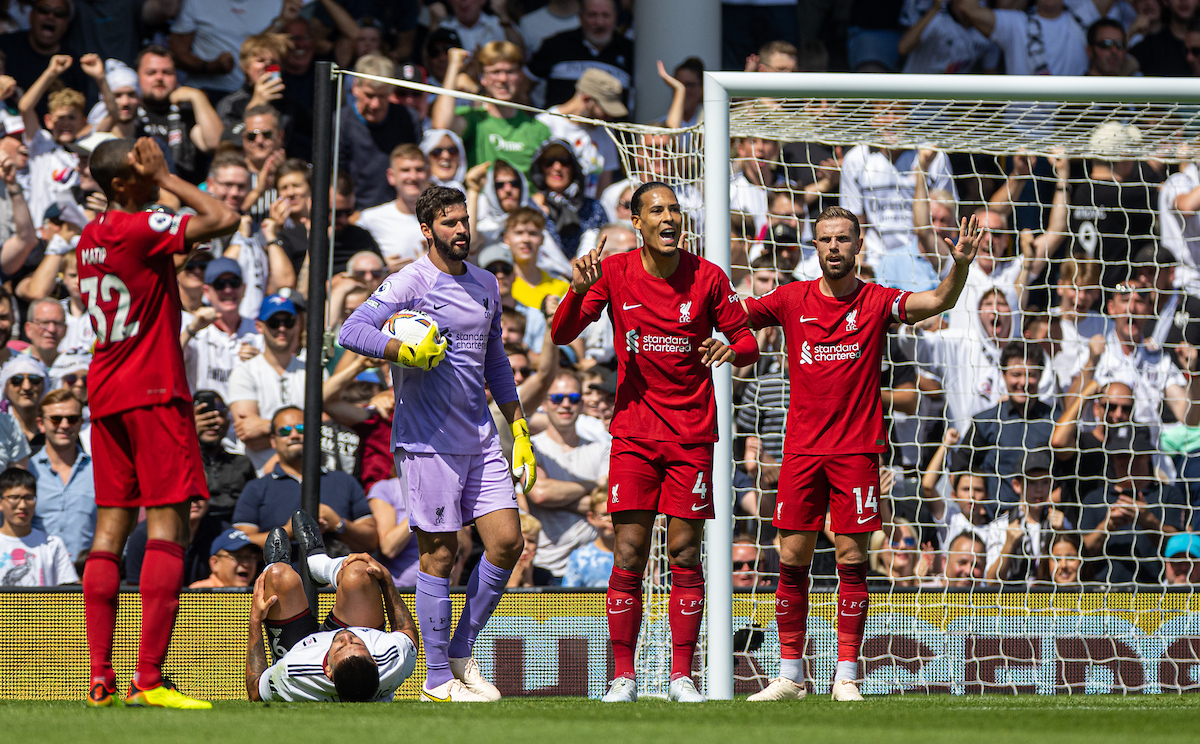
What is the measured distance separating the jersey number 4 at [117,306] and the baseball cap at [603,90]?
595 cm

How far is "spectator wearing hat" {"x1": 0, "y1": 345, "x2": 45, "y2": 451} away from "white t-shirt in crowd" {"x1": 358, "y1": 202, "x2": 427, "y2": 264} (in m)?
2.33

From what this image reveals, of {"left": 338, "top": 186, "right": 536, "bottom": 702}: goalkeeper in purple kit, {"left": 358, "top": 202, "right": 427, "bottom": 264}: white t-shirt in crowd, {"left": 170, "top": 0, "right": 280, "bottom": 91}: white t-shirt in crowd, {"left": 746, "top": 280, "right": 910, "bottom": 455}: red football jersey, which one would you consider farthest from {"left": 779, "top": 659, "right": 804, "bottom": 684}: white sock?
{"left": 170, "top": 0, "right": 280, "bottom": 91}: white t-shirt in crowd

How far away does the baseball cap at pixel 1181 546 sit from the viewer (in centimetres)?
803

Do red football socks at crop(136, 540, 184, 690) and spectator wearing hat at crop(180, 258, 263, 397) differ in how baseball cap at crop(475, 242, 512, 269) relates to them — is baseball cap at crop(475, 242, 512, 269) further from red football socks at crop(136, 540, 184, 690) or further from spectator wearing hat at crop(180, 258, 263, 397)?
red football socks at crop(136, 540, 184, 690)

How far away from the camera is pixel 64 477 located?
771cm

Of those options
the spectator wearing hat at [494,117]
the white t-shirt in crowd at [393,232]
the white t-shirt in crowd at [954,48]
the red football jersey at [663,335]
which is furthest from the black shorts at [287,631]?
the white t-shirt in crowd at [954,48]

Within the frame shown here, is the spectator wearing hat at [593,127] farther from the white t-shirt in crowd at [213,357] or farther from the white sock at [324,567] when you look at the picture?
the white sock at [324,567]

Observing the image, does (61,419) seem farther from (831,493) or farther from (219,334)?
(831,493)

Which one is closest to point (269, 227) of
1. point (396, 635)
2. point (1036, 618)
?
point (396, 635)

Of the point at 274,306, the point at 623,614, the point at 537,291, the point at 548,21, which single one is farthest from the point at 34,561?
the point at 548,21

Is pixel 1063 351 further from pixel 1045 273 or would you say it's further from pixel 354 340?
pixel 354 340

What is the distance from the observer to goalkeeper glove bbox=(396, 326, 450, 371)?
5.27m

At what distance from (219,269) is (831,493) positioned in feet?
15.3

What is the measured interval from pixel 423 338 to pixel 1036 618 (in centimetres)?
393
